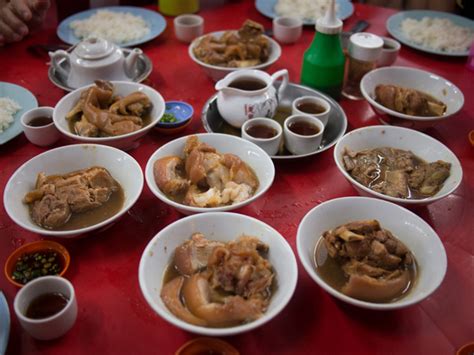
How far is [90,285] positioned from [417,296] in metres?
1.17

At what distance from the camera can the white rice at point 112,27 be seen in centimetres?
325

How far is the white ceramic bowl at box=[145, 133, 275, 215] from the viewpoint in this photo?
1.82 m

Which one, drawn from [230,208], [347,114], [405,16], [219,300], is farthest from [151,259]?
[405,16]

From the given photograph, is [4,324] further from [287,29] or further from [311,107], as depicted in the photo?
[287,29]

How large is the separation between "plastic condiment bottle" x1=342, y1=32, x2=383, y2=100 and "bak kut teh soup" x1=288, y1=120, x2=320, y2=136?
2.08 feet

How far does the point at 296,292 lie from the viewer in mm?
1655

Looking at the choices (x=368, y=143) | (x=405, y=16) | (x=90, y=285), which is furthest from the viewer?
(x=405, y=16)

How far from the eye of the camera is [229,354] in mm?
1375

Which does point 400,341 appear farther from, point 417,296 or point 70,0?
point 70,0

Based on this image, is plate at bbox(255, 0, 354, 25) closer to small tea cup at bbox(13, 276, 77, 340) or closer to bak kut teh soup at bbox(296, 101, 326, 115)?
bak kut teh soup at bbox(296, 101, 326, 115)

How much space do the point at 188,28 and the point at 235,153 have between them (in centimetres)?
162

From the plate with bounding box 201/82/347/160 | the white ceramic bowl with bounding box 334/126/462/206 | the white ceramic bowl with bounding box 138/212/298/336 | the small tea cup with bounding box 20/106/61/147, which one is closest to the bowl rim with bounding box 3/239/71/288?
the white ceramic bowl with bounding box 138/212/298/336

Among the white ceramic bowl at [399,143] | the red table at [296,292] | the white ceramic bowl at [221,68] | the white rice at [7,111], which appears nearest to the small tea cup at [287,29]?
the white ceramic bowl at [221,68]

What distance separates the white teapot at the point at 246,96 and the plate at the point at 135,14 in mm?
1172
